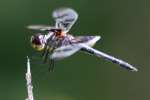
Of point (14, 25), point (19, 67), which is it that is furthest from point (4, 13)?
point (19, 67)

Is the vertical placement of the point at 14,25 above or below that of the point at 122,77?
above

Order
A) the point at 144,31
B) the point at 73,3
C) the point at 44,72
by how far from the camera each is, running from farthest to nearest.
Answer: the point at 144,31, the point at 73,3, the point at 44,72

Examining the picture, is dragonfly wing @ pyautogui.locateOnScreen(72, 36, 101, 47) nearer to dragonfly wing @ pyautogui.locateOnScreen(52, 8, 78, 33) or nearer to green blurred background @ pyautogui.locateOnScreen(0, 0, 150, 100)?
dragonfly wing @ pyautogui.locateOnScreen(52, 8, 78, 33)

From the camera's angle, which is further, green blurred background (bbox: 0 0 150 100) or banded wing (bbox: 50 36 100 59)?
green blurred background (bbox: 0 0 150 100)

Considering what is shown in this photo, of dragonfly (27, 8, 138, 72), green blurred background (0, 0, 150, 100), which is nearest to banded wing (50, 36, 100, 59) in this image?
dragonfly (27, 8, 138, 72)

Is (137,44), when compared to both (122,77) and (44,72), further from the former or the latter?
(44,72)

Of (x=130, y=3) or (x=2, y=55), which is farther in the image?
(x=130, y=3)
